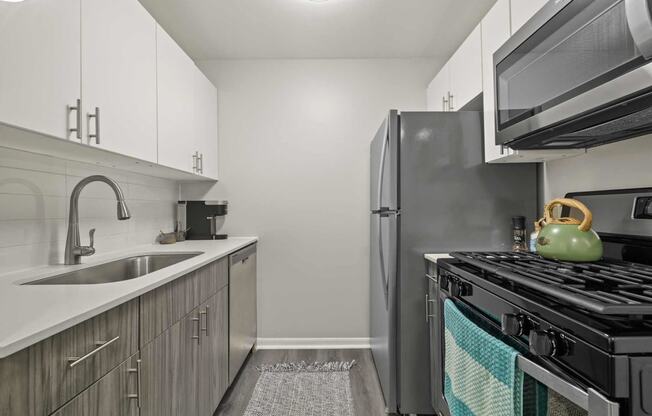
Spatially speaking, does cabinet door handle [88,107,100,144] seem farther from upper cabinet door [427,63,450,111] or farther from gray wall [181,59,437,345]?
upper cabinet door [427,63,450,111]

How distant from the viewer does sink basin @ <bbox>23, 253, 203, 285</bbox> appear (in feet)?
4.75

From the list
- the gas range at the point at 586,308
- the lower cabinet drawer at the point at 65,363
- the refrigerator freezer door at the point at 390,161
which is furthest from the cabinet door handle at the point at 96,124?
the gas range at the point at 586,308

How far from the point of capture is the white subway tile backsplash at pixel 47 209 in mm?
1393

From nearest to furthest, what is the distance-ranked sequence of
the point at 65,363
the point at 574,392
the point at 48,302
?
the point at 574,392, the point at 65,363, the point at 48,302

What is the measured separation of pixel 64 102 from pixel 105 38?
15.6 inches

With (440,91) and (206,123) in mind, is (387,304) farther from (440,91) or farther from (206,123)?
(206,123)

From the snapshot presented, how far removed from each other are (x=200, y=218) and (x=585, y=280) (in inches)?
101

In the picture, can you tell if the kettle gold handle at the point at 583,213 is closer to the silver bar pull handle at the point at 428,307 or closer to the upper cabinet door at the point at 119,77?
the silver bar pull handle at the point at 428,307

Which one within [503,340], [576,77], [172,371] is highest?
[576,77]

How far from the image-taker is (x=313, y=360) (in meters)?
→ 2.71

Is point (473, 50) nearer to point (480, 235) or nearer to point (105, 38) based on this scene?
point (480, 235)

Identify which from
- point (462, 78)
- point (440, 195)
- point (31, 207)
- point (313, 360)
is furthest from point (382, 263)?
point (31, 207)

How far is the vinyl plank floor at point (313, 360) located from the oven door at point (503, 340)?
0.62 metres

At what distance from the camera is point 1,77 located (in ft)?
3.24
